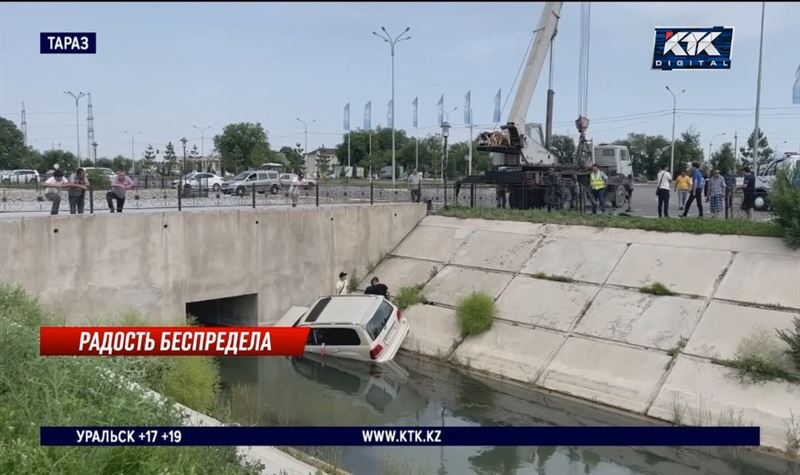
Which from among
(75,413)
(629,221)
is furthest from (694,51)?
(75,413)

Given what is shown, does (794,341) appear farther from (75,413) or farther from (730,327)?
(75,413)

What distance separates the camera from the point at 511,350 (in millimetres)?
16859

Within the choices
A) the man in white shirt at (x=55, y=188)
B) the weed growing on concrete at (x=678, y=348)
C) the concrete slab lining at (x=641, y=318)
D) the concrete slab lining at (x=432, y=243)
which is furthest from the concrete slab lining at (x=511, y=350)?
the man in white shirt at (x=55, y=188)

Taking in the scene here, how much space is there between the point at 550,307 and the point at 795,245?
596 cm

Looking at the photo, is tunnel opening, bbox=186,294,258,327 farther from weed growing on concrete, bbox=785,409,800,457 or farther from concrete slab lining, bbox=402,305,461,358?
weed growing on concrete, bbox=785,409,800,457

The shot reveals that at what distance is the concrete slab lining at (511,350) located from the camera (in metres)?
16.1

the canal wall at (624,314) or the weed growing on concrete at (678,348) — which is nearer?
the canal wall at (624,314)

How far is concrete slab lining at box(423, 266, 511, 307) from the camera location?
63.9ft

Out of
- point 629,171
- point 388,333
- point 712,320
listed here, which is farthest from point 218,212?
point 629,171

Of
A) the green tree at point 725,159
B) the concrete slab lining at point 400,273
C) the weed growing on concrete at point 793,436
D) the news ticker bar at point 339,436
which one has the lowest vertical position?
the weed growing on concrete at point 793,436

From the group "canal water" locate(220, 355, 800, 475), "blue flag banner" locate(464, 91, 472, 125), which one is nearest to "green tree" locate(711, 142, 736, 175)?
"blue flag banner" locate(464, 91, 472, 125)

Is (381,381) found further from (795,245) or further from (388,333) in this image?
(795,245)

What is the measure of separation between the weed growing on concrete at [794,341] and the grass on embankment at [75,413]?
34.9ft

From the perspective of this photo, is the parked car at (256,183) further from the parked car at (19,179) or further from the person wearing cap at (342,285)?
the person wearing cap at (342,285)
